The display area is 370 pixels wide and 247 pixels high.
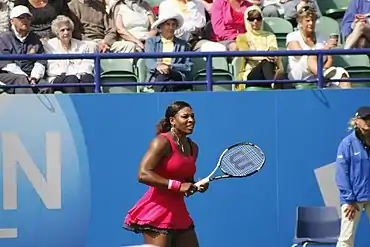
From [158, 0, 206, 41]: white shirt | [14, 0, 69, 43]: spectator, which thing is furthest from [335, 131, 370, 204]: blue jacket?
[14, 0, 69, 43]: spectator

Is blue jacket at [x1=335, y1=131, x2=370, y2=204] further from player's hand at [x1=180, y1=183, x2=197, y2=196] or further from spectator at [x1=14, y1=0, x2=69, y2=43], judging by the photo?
spectator at [x1=14, y1=0, x2=69, y2=43]

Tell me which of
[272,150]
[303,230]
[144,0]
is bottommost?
[303,230]

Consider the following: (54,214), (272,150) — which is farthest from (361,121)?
(54,214)

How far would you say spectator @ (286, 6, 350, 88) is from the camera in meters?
11.0

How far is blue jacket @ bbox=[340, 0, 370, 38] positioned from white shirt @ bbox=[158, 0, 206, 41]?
157cm

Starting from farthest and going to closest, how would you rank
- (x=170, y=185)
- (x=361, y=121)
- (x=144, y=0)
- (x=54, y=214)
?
1. (x=144, y=0)
2. (x=54, y=214)
3. (x=361, y=121)
4. (x=170, y=185)

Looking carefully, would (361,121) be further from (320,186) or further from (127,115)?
(127,115)

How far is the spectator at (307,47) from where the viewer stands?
36.0 feet

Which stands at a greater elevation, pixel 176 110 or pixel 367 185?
pixel 176 110

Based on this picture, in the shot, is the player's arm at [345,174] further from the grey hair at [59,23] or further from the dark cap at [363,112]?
the grey hair at [59,23]

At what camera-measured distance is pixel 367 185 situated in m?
9.62

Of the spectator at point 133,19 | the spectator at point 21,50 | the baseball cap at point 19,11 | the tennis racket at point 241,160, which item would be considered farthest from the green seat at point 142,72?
the tennis racket at point 241,160

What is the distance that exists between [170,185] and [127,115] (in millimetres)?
2883

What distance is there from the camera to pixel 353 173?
9617 mm
